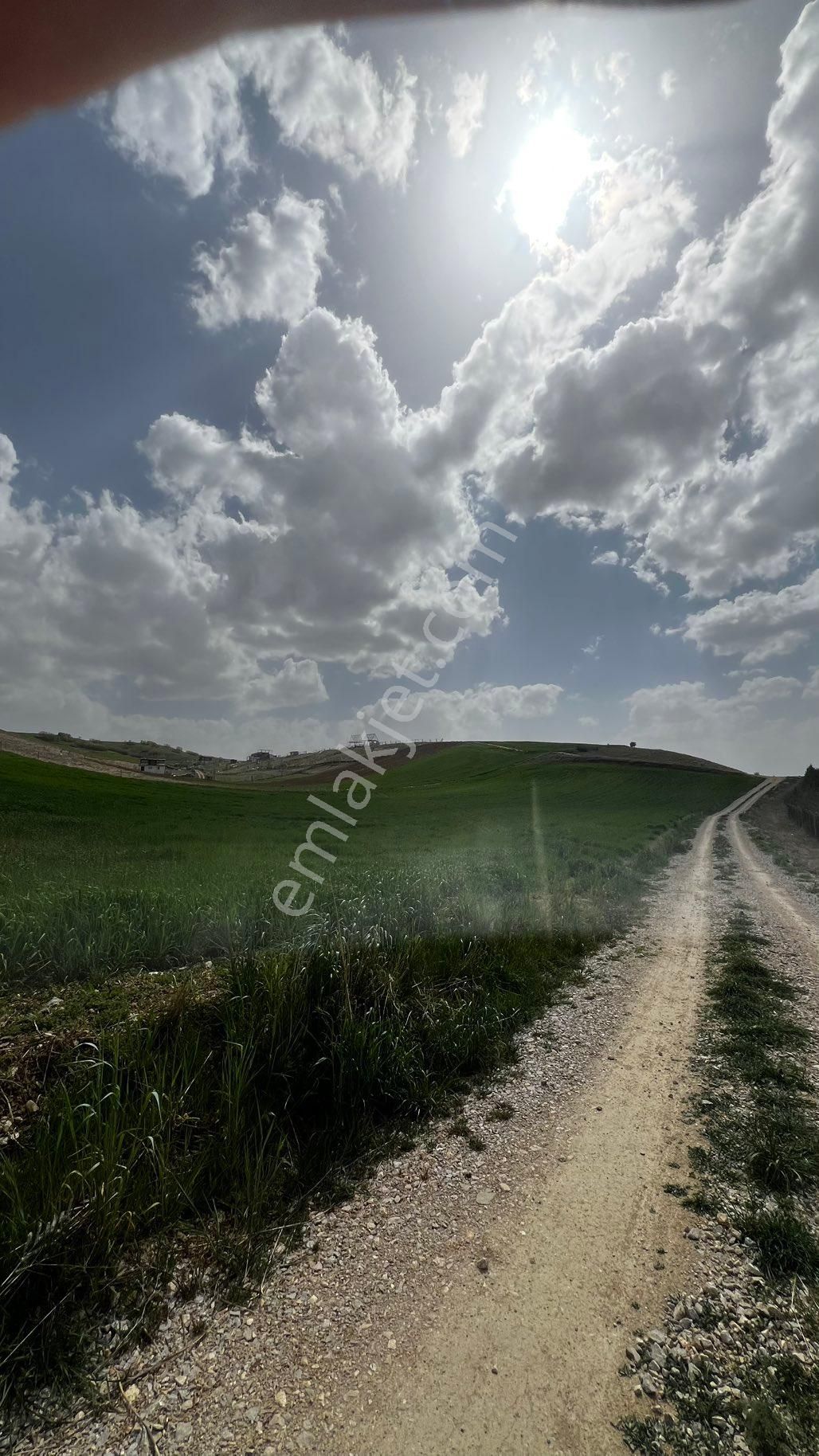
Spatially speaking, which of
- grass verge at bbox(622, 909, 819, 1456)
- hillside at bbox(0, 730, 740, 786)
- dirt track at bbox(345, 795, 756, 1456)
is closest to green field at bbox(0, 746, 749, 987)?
dirt track at bbox(345, 795, 756, 1456)

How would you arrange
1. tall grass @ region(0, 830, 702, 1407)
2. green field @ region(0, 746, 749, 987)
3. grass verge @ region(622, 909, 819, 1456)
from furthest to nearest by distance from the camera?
green field @ region(0, 746, 749, 987) → tall grass @ region(0, 830, 702, 1407) → grass verge @ region(622, 909, 819, 1456)

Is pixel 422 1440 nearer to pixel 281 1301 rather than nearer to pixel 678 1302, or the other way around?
pixel 281 1301

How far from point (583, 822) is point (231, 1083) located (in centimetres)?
4036

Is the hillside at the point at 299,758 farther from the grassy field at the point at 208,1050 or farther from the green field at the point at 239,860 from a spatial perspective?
the grassy field at the point at 208,1050

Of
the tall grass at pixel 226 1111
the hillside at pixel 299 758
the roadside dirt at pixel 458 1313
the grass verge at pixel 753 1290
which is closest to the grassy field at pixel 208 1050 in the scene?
the tall grass at pixel 226 1111

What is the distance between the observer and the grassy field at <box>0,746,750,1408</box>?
12.1 ft

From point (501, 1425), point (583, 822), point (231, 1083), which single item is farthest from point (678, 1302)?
point (583, 822)

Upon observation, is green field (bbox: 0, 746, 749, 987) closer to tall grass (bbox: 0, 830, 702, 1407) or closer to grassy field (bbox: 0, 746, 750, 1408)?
grassy field (bbox: 0, 746, 750, 1408)

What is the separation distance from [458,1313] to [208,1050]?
3479 mm

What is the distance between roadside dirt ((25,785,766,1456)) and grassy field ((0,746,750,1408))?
500 millimetres

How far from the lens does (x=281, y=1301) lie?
11.8ft

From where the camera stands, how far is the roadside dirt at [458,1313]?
279cm

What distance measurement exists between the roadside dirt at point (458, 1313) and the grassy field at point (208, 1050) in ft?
1.64

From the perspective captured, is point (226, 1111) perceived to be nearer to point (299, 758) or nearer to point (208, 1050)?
point (208, 1050)
